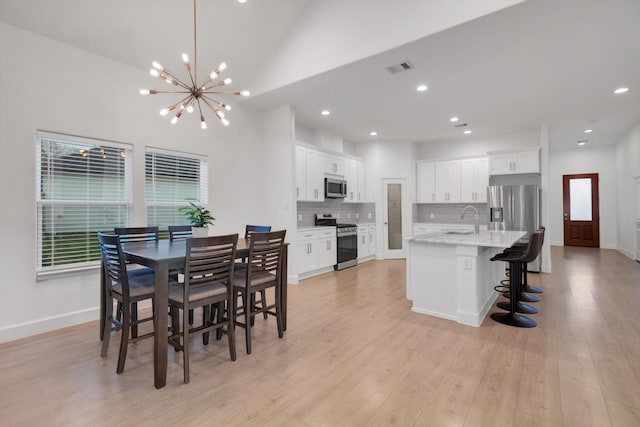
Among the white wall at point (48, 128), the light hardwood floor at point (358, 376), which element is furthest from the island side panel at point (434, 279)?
the white wall at point (48, 128)

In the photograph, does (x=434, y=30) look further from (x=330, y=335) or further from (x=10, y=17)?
(x=10, y=17)

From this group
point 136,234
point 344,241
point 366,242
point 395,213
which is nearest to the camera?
point 136,234

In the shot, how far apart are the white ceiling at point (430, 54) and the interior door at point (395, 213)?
2.17 metres

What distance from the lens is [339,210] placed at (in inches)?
284

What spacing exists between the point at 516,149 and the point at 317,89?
453cm

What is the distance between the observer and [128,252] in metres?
2.56

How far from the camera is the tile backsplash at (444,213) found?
7444 mm

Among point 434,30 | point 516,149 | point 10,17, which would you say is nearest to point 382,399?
point 434,30

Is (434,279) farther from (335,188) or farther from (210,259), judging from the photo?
(335,188)

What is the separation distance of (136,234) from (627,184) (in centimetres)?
1030

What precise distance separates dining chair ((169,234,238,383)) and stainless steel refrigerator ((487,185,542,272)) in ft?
18.9

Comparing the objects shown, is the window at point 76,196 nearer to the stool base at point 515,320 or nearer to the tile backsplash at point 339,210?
the tile backsplash at point 339,210

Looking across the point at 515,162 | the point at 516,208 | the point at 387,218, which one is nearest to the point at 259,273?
the point at 387,218

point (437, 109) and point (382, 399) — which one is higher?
point (437, 109)
